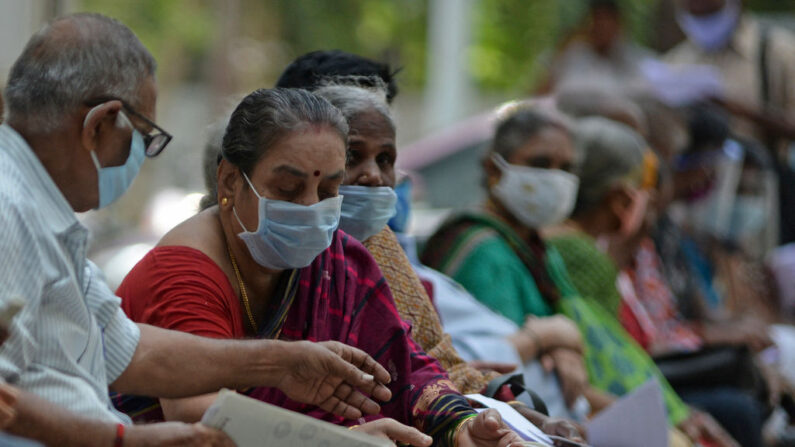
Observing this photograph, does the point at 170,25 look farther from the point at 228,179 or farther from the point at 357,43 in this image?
the point at 228,179

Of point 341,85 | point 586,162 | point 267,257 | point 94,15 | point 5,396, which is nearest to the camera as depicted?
point 5,396

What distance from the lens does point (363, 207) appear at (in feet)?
10.2

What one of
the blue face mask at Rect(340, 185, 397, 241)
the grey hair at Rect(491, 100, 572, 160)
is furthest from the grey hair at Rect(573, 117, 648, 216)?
the blue face mask at Rect(340, 185, 397, 241)

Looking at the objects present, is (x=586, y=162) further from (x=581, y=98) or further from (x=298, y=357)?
(x=298, y=357)

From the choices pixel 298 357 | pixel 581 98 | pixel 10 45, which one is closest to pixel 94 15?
pixel 298 357

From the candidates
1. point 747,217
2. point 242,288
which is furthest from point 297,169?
point 747,217

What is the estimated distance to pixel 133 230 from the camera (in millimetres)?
9336

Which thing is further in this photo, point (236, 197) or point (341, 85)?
point (341, 85)

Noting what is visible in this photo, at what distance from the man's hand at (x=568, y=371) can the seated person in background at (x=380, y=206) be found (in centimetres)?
79

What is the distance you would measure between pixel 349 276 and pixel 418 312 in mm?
387

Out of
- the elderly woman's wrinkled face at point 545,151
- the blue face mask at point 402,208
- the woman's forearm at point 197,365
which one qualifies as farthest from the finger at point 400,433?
the elderly woman's wrinkled face at point 545,151

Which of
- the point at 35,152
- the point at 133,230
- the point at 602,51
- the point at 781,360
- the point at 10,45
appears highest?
the point at 35,152

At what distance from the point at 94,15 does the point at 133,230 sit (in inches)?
280

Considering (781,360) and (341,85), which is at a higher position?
(341,85)
